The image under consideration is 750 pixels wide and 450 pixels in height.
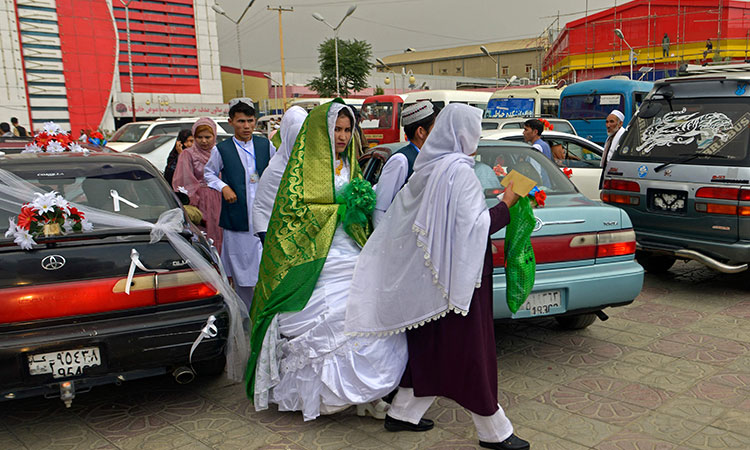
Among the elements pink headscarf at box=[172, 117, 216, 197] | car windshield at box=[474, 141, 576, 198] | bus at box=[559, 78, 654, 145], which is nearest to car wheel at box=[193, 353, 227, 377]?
car windshield at box=[474, 141, 576, 198]

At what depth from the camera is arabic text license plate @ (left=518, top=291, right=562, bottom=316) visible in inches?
156

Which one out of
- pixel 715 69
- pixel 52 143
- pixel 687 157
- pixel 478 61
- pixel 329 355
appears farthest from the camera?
pixel 478 61

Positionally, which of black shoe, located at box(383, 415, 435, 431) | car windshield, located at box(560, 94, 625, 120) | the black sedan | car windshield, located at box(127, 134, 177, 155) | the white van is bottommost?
black shoe, located at box(383, 415, 435, 431)

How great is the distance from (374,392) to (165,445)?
1142mm

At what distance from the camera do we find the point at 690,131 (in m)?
5.88

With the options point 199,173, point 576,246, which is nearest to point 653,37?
point 199,173

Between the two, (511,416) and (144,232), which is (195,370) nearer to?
(144,232)

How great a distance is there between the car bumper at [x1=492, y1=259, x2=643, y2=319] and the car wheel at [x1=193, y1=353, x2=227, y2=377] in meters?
1.78

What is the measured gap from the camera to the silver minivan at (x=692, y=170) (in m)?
5.41

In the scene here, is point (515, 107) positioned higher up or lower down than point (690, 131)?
higher up

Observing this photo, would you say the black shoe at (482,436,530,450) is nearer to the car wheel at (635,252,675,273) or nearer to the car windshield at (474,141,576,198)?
the car windshield at (474,141,576,198)

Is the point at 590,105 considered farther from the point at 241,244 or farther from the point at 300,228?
the point at 300,228

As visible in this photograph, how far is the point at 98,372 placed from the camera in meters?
3.26

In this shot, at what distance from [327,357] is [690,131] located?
176 inches
